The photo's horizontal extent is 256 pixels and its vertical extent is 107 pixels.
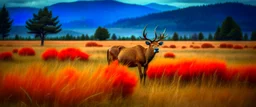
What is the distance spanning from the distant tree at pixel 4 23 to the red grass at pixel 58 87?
4.07 meters

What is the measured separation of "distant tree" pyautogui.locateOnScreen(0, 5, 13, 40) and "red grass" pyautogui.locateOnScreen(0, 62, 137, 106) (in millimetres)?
4069

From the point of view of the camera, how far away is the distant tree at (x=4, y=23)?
9520 millimetres

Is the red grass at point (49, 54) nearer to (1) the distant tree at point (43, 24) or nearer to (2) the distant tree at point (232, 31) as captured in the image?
(2) the distant tree at point (232, 31)

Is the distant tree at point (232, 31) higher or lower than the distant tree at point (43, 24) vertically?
lower

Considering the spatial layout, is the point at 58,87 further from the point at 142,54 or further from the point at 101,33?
the point at 101,33

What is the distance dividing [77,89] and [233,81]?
617 cm

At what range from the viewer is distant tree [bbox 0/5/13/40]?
952 centimetres

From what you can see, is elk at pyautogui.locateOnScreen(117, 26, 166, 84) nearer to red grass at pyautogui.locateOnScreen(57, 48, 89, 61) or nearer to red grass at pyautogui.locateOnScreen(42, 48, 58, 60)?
red grass at pyautogui.locateOnScreen(57, 48, 89, 61)

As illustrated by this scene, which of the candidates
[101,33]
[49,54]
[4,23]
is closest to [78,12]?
[49,54]

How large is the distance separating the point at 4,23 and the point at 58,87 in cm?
535

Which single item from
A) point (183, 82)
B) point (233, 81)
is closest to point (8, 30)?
point (183, 82)

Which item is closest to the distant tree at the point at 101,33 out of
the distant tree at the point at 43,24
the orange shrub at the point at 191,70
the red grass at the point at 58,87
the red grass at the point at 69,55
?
the distant tree at the point at 43,24

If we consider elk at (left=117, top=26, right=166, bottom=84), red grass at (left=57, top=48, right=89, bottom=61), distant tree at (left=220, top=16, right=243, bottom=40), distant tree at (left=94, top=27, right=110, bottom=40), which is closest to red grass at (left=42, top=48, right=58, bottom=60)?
red grass at (left=57, top=48, right=89, bottom=61)

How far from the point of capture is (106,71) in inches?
251
